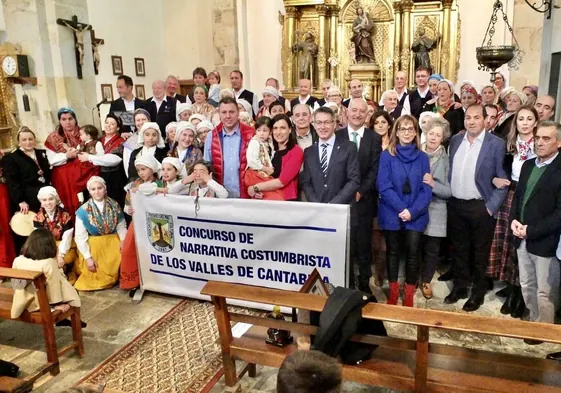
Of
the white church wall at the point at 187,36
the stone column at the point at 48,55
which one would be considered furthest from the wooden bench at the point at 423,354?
the white church wall at the point at 187,36

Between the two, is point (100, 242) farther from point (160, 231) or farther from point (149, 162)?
point (149, 162)

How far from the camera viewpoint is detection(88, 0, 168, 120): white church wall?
11.1m

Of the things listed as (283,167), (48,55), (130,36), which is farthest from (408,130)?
(130,36)

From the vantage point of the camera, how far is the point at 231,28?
1130cm

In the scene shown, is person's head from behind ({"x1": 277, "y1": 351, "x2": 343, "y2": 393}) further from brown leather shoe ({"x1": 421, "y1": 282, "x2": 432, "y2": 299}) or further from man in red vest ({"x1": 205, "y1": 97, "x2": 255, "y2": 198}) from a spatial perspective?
brown leather shoe ({"x1": 421, "y1": 282, "x2": 432, "y2": 299})

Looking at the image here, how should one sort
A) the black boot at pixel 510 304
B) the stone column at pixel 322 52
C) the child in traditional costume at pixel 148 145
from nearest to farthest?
the black boot at pixel 510 304
the child in traditional costume at pixel 148 145
the stone column at pixel 322 52

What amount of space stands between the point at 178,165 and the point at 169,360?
178 cm

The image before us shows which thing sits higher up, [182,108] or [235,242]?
[182,108]

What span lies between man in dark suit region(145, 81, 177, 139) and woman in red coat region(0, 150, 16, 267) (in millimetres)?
2003

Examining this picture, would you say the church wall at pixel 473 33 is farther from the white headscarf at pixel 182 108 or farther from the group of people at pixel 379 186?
the white headscarf at pixel 182 108

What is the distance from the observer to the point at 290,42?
1127cm

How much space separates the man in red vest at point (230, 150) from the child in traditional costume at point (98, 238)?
1141 millimetres

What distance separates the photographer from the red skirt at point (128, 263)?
466 centimetres

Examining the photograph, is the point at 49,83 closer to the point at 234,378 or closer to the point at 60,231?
the point at 60,231
